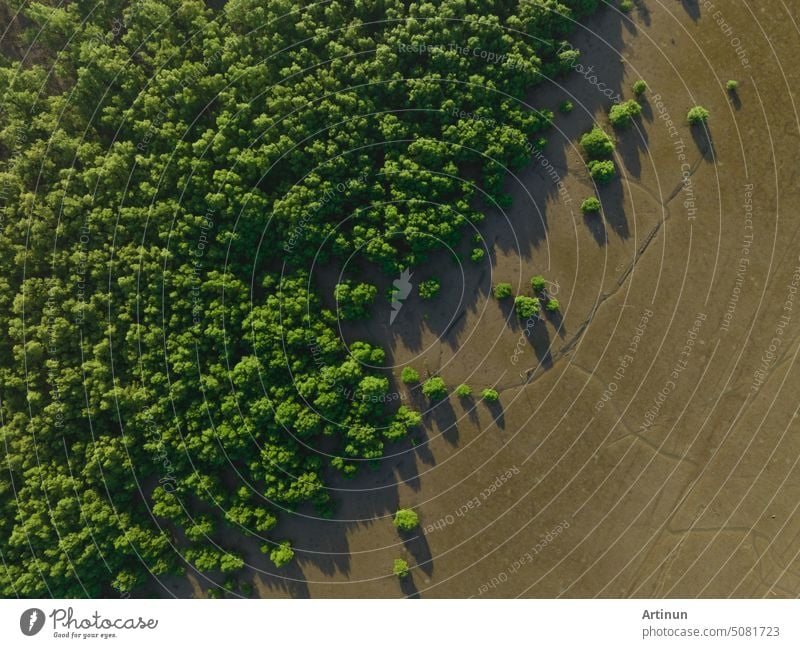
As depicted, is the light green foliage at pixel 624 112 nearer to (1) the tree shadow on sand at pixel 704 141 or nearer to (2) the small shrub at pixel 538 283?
(1) the tree shadow on sand at pixel 704 141

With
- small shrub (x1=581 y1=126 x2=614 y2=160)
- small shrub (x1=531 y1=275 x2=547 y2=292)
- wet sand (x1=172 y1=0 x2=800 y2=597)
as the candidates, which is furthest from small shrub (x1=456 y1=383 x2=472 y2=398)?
small shrub (x1=581 y1=126 x2=614 y2=160)

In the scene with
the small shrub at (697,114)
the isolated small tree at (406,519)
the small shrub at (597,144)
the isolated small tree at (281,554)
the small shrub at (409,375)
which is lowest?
the isolated small tree at (281,554)

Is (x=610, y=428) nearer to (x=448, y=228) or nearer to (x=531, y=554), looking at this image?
(x=531, y=554)

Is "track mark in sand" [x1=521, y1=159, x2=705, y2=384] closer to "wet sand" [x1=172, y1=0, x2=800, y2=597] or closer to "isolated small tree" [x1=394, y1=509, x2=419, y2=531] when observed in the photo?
"wet sand" [x1=172, y1=0, x2=800, y2=597]

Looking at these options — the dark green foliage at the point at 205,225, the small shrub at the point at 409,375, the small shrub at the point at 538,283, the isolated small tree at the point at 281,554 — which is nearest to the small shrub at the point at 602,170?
the dark green foliage at the point at 205,225

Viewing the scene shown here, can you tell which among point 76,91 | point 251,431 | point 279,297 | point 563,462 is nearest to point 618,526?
point 563,462

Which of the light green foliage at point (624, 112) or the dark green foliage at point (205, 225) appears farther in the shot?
the light green foliage at point (624, 112)

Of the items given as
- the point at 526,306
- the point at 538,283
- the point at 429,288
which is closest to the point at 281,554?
the point at 429,288

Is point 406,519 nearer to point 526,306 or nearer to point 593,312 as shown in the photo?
point 526,306
